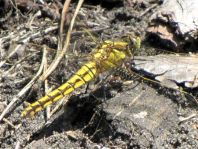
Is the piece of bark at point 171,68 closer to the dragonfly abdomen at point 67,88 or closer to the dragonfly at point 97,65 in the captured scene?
the dragonfly at point 97,65

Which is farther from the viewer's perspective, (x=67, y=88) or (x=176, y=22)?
(x=176, y=22)

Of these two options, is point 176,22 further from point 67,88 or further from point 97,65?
point 67,88

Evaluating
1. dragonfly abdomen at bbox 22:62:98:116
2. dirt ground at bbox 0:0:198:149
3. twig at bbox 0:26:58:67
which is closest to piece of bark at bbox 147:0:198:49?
A: dirt ground at bbox 0:0:198:149

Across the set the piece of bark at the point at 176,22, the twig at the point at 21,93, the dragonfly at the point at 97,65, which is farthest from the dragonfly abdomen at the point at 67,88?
the piece of bark at the point at 176,22

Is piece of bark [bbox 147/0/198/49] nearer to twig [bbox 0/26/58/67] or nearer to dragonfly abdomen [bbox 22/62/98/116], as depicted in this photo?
dragonfly abdomen [bbox 22/62/98/116]

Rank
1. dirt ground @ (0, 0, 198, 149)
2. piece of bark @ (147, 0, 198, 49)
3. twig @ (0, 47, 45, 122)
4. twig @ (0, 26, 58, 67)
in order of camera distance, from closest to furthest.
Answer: dirt ground @ (0, 0, 198, 149), twig @ (0, 47, 45, 122), piece of bark @ (147, 0, 198, 49), twig @ (0, 26, 58, 67)

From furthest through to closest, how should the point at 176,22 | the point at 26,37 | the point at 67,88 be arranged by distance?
the point at 26,37 < the point at 176,22 < the point at 67,88

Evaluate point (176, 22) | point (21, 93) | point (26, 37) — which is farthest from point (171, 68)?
point (26, 37)

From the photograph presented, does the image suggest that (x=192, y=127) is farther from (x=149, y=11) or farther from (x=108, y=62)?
(x=149, y=11)
